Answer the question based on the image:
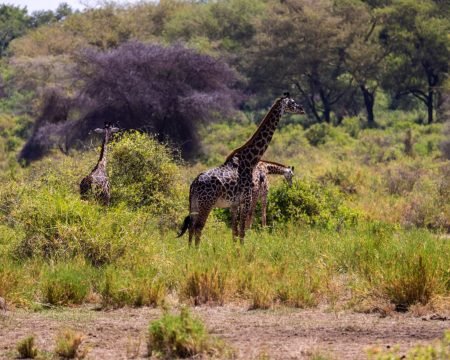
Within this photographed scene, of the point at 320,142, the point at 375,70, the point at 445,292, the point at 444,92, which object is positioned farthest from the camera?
the point at 375,70

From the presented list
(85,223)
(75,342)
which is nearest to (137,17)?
(85,223)

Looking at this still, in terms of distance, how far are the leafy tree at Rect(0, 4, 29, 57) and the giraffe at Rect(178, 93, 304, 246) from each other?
155 feet

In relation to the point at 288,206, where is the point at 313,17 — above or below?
above

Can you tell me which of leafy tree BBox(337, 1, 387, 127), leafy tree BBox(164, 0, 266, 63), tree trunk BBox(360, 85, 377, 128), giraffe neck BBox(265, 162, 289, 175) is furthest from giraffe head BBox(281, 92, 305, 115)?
leafy tree BBox(164, 0, 266, 63)

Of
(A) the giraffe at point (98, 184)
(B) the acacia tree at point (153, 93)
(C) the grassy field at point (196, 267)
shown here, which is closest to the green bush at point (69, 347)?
(C) the grassy field at point (196, 267)

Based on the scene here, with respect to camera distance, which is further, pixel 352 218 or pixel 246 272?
pixel 352 218

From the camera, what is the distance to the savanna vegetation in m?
9.84

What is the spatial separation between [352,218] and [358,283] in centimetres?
582

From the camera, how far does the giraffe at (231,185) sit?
12.3m

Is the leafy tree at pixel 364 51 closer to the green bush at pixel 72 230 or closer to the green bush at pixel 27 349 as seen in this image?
the green bush at pixel 72 230

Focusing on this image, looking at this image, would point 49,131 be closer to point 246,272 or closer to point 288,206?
point 288,206

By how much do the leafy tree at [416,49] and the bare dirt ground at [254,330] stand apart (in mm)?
30066

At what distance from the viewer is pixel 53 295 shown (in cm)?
963

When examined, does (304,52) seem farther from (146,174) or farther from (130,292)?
(130,292)
